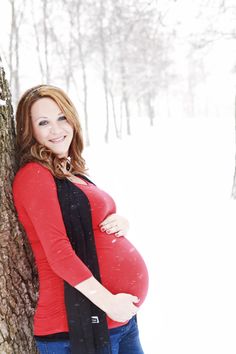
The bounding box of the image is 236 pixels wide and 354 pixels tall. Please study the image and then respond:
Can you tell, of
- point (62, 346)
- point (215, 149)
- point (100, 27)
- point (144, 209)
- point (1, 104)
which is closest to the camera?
point (62, 346)

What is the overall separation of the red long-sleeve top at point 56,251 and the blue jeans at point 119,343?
6 cm

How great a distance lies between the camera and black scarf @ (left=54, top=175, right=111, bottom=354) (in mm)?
1740

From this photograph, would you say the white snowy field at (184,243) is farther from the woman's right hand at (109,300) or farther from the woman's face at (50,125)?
the woman's face at (50,125)

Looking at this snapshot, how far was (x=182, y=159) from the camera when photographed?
1499 cm

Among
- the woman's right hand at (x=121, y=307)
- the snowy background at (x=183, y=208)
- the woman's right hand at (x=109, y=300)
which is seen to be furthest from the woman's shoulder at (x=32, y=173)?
the snowy background at (x=183, y=208)

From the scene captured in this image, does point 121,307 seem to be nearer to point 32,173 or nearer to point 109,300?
point 109,300

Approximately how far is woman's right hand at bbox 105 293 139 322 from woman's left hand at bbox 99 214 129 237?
31 centimetres

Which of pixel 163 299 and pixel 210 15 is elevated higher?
pixel 210 15

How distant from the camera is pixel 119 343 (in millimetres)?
2057

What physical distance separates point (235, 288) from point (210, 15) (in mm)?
5539

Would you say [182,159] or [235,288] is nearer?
[235,288]

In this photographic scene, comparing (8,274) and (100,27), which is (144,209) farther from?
(100,27)

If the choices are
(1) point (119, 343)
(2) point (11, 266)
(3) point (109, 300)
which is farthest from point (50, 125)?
(1) point (119, 343)

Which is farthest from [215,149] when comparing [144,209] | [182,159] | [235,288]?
[235,288]
